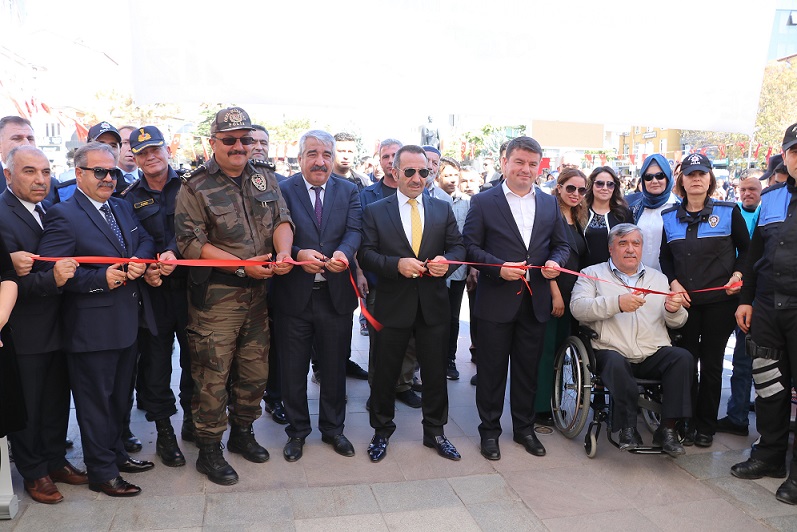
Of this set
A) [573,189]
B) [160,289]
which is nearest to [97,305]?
[160,289]

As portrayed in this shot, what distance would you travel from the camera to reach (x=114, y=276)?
328 cm

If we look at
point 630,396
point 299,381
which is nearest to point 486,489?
point 630,396

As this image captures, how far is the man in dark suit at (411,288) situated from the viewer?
399cm

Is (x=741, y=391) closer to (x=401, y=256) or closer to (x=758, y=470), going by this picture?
(x=758, y=470)

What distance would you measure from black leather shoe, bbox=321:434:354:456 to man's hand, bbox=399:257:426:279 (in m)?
1.22

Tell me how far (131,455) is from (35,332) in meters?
1.18

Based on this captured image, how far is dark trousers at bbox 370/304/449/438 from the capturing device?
4.07m

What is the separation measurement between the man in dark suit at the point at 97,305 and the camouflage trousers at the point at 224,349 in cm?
40

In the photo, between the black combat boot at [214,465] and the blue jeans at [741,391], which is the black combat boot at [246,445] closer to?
the black combat boot at [214,465]

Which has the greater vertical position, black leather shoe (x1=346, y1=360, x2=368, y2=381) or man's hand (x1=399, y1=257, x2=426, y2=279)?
man's hand (x1=399, y1=257, x2=426, y2=279)

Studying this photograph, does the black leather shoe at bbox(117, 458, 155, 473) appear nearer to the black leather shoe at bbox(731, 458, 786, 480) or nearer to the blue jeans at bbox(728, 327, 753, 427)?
the black leather shoe at bbox(731, 458, 786, 480)

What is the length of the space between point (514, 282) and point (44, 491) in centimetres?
305

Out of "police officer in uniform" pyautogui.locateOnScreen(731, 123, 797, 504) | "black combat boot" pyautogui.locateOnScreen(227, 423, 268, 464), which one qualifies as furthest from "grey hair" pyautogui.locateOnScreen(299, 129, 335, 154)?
"police officer in uniform" pyautogui.locateOnScreen(731, 123, 797, 504)

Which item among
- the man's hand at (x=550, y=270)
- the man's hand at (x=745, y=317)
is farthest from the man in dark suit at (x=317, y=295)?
the man's hand at (x=745, y=317)
